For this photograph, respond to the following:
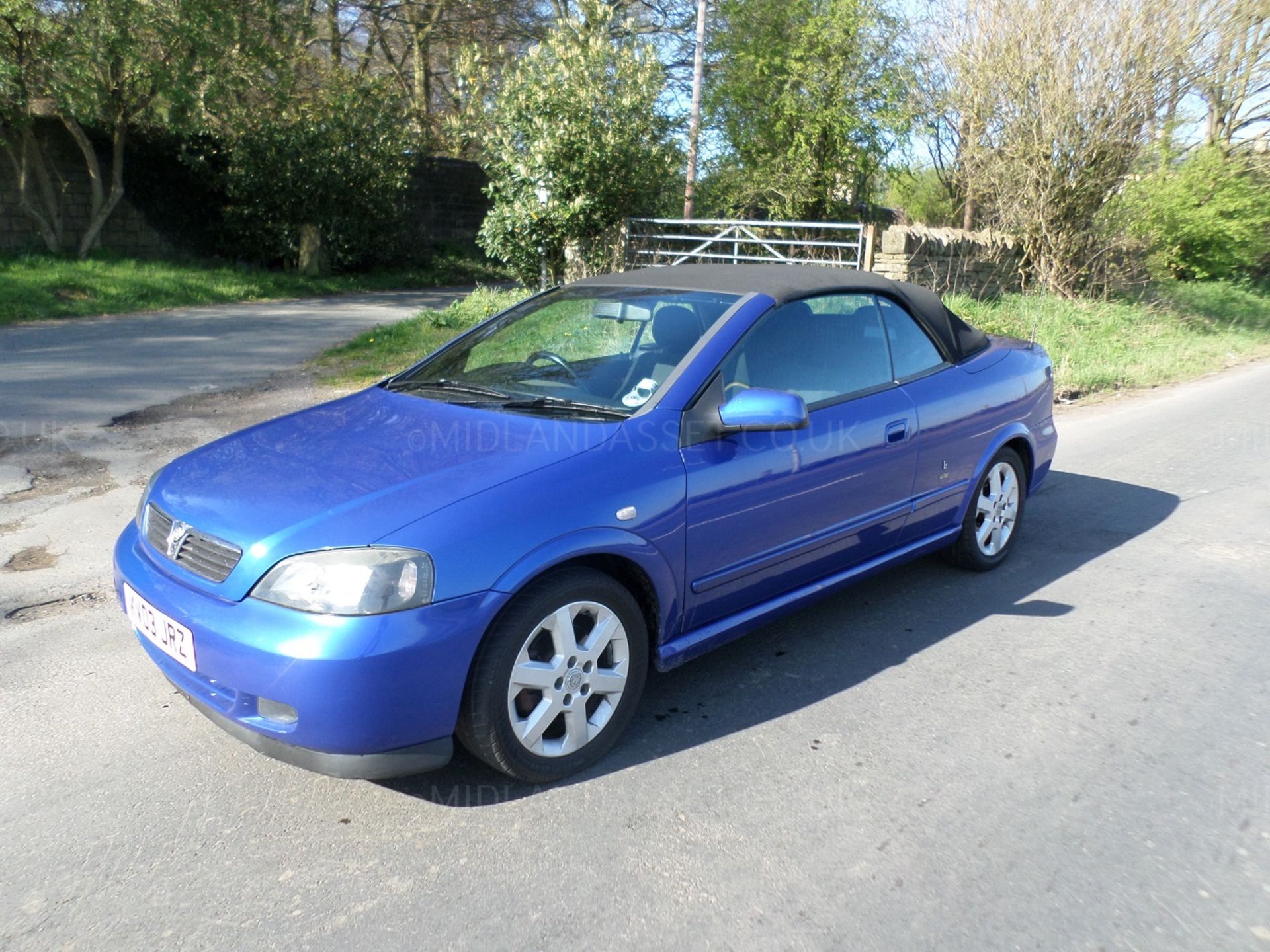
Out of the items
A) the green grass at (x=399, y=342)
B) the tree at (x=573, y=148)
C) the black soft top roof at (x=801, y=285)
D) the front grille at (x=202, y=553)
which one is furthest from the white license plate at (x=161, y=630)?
the tree at (x=573, y=148)

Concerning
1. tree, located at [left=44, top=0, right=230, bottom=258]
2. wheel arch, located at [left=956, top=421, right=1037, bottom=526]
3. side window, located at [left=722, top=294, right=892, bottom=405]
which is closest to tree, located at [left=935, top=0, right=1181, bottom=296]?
tree, located at [left=44, top=0, right=230, bottom=258]

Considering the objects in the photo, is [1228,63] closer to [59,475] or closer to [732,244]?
[732,244]

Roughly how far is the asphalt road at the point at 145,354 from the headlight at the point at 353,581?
601 centimetres

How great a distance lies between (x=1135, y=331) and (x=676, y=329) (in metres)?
13.1

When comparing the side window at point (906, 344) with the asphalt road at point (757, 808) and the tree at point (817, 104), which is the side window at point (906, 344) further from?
the tree at point (817, 104)

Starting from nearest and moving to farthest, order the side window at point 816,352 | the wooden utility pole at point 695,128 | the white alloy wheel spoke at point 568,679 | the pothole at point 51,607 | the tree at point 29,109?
the white alloy wheel spoke at point 568,679, the side window at point 816,352, the pothole at point 51,607, the tree at point 29,109, the wooden utility pole at point 695,128

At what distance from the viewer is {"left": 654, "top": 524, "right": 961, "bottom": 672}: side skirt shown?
11.6ft

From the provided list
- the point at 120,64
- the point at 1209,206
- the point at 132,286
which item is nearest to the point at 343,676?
the point at 132,286

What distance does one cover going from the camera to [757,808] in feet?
10.2

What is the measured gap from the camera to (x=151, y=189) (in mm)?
19391

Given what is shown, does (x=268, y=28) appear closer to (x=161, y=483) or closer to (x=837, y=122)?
(x=837, y=122)

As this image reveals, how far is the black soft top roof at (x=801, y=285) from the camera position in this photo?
421 centimetres

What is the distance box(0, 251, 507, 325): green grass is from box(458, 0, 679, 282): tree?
5.67m

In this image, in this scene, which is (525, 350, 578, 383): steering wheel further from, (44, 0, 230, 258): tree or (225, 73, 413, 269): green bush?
(225, 73, 413, 269): green bush
